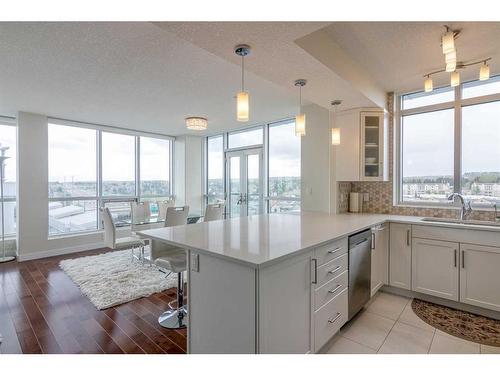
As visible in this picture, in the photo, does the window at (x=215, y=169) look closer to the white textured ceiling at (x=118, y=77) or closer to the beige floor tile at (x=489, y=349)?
the white textured ceiling at (x=118, y=77)

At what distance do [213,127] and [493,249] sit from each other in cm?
488

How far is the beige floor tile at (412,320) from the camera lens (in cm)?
228

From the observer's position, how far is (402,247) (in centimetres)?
283

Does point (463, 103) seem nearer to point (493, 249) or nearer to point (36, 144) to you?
point (493, 249)

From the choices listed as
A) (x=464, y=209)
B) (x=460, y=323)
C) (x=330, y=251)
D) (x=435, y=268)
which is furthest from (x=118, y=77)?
(x=460, y=323)

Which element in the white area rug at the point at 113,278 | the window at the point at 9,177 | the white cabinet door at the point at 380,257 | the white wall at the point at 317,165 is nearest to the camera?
the white cabinet door at the point at 380,257

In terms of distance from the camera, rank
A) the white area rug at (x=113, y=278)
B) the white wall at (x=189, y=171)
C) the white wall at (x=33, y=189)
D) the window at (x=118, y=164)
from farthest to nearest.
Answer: the white wall at (x=189, y=171)
the window at (x=118, y=164)
the white wall at (x=33, y=189)
the white area rug at (x=113, y=278)

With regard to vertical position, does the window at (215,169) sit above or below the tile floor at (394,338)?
above

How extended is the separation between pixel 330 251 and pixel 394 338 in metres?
1.02

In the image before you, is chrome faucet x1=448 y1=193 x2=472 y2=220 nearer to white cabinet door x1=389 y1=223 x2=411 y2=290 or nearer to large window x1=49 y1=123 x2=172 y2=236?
white cabinet door x1=389 y1=223 x2=411 y2=290

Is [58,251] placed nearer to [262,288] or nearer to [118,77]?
[118,77]

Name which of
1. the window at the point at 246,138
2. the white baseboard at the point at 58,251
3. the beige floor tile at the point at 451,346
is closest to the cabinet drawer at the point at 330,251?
the beige floor tile at the point at 451,346

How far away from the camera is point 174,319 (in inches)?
94.4

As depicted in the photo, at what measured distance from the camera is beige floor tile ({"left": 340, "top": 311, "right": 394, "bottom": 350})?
206 cm
